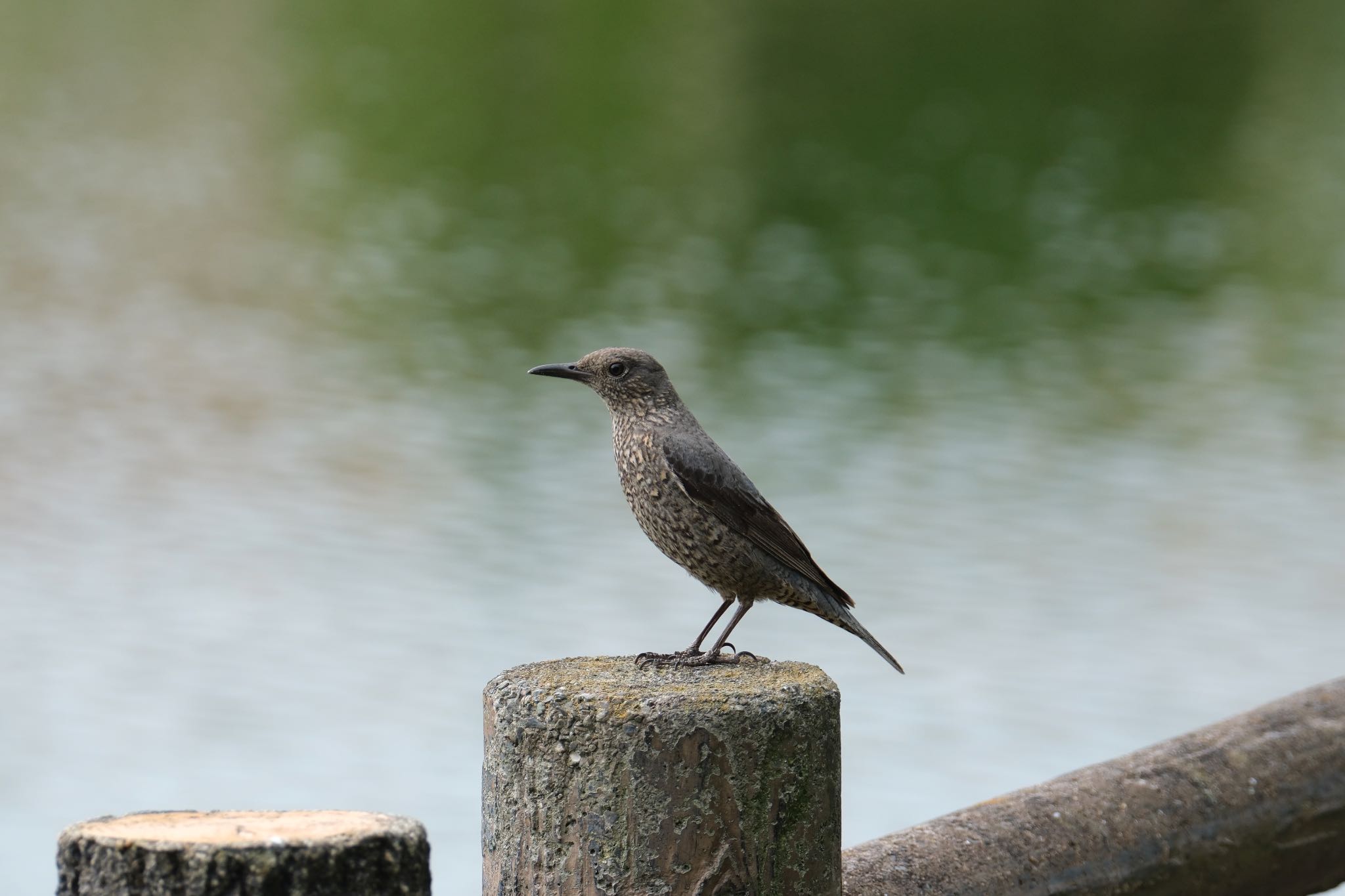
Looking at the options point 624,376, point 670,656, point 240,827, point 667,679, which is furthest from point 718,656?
point 240,827

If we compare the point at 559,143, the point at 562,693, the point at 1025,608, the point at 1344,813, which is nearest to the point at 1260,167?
the point at 559,143

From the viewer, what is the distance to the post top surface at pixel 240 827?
81.4 inches

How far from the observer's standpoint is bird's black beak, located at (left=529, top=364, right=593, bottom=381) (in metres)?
3.96

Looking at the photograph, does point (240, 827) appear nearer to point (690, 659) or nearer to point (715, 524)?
point (690, 659)

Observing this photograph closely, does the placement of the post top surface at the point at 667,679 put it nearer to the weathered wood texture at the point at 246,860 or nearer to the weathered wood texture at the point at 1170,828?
the weathered wood texture at the point at 1170,828

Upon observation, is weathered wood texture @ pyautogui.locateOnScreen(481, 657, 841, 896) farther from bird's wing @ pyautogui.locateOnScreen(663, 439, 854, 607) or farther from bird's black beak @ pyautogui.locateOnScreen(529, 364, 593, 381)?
bird's black beak @ pyautogui.locateOnScreen(529, 364, 593, 381)

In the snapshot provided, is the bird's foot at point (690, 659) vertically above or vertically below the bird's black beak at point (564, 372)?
below

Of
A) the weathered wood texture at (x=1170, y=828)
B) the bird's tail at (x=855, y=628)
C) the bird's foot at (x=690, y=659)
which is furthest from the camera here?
the bird's tail at (x=855, y=628)

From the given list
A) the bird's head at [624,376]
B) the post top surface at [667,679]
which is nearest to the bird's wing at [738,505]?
the bird's head at [624,376]

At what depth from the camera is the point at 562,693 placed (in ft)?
9.53

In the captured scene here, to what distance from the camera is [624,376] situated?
13.1ft

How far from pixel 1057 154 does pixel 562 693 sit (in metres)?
23.7

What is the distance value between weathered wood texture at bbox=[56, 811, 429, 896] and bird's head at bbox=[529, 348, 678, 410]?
1.98 m

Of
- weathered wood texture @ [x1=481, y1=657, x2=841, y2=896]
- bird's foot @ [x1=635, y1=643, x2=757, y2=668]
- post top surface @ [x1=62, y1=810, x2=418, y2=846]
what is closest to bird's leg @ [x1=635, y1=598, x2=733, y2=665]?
bird's foot @ [x1=635, y1=643, x2=757, y2=668]
